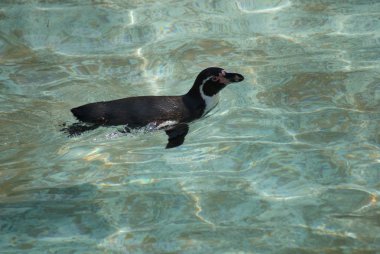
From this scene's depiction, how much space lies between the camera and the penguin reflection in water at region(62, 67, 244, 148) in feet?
17.1

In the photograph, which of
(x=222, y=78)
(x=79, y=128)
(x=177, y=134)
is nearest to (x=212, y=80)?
(x=222, y=78)

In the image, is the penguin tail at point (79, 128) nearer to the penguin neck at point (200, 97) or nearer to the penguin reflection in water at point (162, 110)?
the penguin reflection in water at point (162, 110)

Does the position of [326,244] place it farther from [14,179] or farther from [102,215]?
[14,179]

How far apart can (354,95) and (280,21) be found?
2017 millimetres

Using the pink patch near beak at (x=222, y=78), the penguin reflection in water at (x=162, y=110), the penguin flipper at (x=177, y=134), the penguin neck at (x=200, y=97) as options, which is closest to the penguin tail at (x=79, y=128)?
the penguin reflection in water at (x=162, y=110)

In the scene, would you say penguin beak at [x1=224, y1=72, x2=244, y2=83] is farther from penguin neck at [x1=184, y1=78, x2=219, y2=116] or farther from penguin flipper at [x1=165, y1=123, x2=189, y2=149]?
penguin flipper at [x1=165, y1=123, x2=189, y2=149]

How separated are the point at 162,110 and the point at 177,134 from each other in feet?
0.95

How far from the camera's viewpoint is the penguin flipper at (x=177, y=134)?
5059 millimetres

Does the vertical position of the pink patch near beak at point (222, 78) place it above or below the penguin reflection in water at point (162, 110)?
above

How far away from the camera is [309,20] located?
24.7 ft

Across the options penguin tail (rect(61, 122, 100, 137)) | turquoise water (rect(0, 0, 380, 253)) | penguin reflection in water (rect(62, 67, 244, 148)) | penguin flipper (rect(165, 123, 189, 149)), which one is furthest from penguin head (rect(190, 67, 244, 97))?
penguin tail (rect(61, 122, 100, 137))

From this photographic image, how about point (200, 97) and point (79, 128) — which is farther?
point (200, 97)

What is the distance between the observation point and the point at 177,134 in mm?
5164

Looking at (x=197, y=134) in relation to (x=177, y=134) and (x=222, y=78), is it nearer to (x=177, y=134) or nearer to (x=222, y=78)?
(x=177, y=134)
